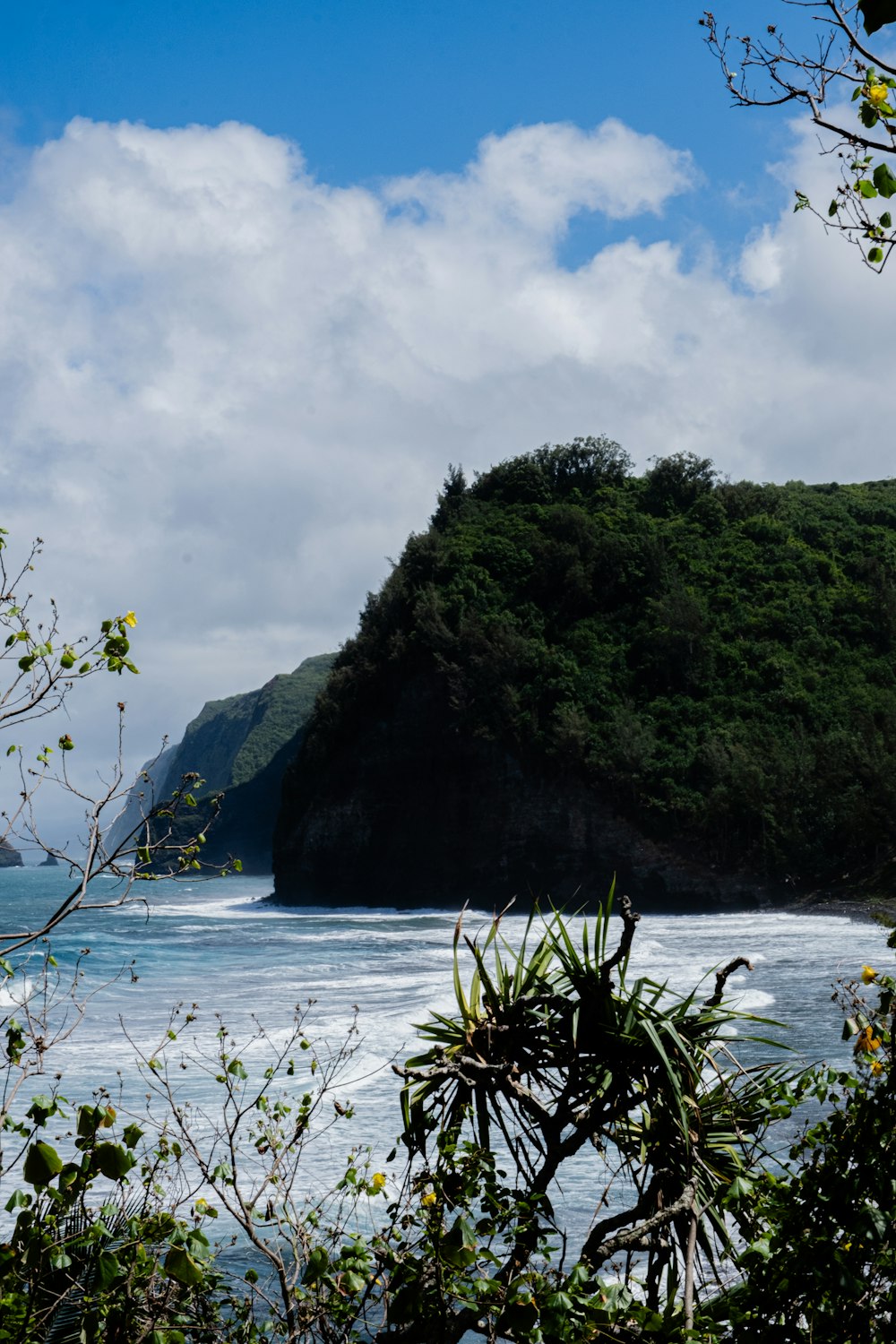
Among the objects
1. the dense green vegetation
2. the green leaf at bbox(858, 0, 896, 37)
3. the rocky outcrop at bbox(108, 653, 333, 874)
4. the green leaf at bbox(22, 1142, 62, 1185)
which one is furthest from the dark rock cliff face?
the green leaf at bbox(858, 0, 896, 37)

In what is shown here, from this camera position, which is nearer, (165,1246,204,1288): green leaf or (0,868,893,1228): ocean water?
(165,1246,204,1288): green leaf

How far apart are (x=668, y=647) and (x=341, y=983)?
25.2 m

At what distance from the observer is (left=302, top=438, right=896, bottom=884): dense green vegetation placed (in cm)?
3622

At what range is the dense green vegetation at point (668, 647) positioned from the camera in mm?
36219

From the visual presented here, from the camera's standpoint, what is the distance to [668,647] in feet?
142

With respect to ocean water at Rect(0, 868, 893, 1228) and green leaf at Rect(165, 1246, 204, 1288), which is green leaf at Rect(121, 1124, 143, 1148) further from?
ocean water at Rect(0, 868, 893, 1228)

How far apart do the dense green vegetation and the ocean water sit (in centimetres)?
499

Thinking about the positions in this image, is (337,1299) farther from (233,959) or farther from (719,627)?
(719,627)

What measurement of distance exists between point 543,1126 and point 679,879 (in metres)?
34.5

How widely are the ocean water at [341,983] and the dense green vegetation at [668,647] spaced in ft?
16.4

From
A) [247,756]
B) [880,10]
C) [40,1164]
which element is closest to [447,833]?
[40,1164]

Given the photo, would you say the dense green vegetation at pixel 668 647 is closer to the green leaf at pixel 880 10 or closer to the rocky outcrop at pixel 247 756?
the rocky outcrop at pixel 247 756

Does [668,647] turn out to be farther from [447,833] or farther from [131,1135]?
[131,1135]

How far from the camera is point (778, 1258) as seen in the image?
7.25 feet
